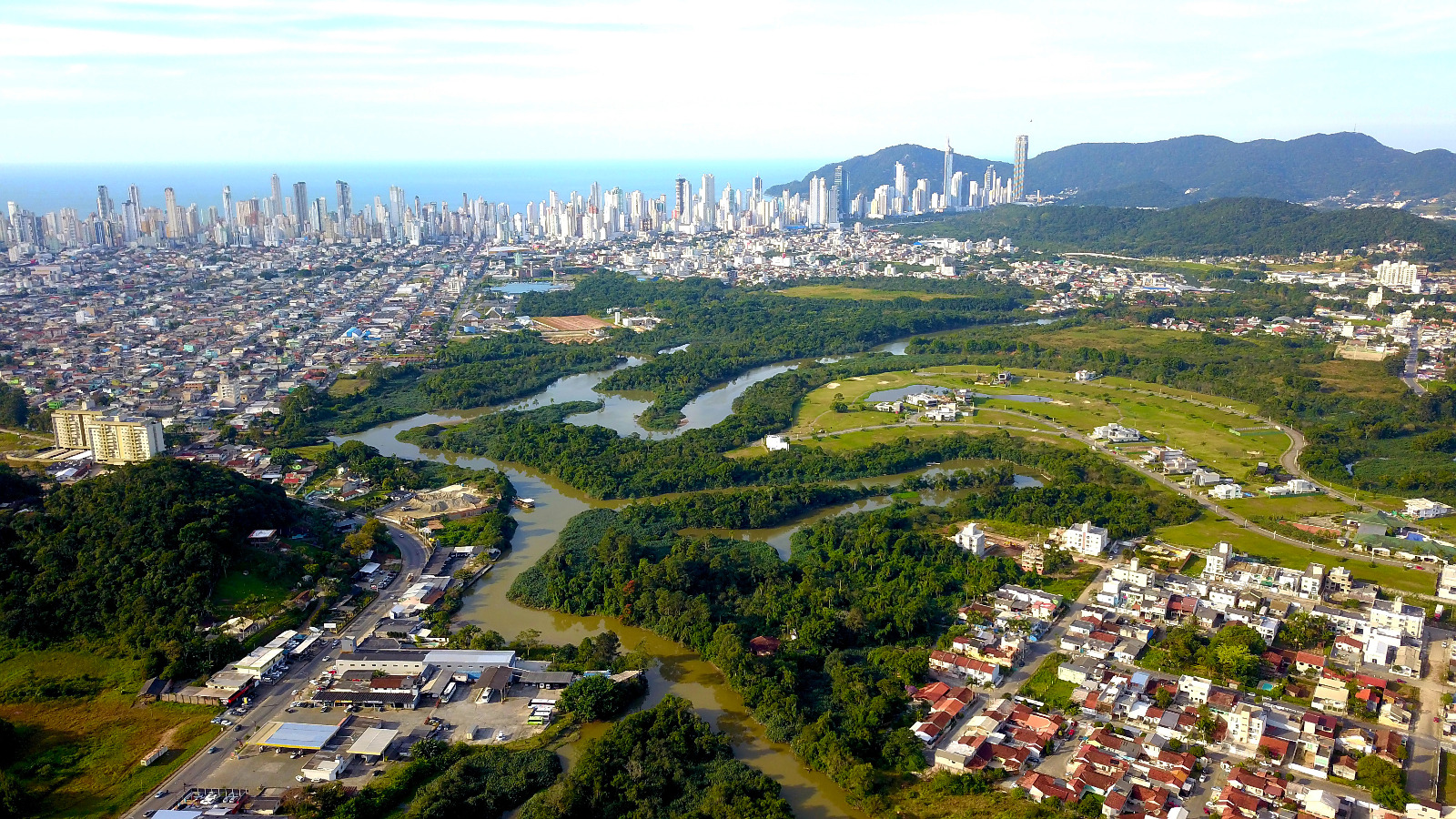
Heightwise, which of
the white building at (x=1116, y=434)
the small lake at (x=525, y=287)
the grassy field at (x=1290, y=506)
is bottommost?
the grassy field at (x=1290, y=506)

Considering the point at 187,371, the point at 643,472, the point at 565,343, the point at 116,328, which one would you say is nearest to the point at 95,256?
the point at 116,328

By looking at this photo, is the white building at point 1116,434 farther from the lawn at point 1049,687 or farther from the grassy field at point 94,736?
the grassy field at point 94,736

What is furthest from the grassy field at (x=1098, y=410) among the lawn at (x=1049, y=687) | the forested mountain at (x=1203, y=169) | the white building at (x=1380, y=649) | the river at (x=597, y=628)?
the forested mountain at (x=1203, y=169)

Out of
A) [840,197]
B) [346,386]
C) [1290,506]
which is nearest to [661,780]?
[1290,506]

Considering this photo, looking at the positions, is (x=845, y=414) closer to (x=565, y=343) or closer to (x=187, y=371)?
(x=565, y=343)

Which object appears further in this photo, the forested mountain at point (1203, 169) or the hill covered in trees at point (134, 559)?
the forested mountain at point (1203, 169)

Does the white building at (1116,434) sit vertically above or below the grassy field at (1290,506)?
above

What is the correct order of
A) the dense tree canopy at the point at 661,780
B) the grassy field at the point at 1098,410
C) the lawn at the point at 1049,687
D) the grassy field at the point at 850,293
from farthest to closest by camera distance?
the grassy field at the point at 850,293 → the grassy field at the point at 1098,410 → the lawn at the point at 1049,687 → the dense tree canopy at the point at 661,780
